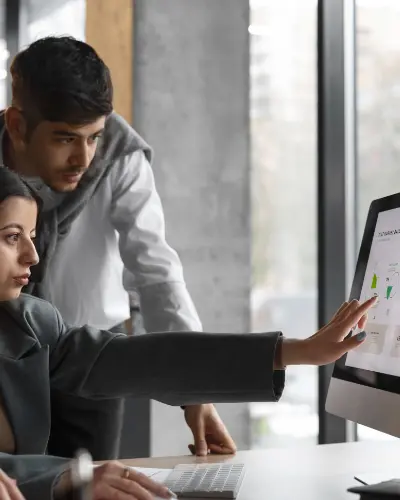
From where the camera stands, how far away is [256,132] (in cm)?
267

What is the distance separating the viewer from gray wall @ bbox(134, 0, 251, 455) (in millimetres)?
2604

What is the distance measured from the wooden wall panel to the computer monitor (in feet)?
4.83

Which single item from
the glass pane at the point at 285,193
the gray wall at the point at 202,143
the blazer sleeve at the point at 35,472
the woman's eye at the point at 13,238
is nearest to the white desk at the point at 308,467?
the blazer sleeve at the point at 35,472

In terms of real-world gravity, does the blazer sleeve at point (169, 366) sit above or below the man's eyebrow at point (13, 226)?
below

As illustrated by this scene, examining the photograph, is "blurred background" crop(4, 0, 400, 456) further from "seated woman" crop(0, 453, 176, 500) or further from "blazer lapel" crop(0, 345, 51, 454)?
"seated woman" crop(0, 453, 176, 500)

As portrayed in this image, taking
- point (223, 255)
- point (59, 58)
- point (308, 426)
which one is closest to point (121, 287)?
point (59, 58)

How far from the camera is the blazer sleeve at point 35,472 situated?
2.69ft

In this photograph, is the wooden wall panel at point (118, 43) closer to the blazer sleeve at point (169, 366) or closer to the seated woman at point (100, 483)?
the blazer sleeve at point (169, 366)

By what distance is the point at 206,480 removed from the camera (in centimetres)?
104

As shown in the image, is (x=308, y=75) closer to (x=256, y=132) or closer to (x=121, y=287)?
(x=256, y=132)

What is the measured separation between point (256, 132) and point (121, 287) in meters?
0.90

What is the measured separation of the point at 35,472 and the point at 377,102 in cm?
172

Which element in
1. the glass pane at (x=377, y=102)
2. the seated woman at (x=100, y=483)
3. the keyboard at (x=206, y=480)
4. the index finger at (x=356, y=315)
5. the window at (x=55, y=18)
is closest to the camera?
the seated woman at (x=100, y=483)

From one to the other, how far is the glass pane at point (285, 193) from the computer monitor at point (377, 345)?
1272mm
